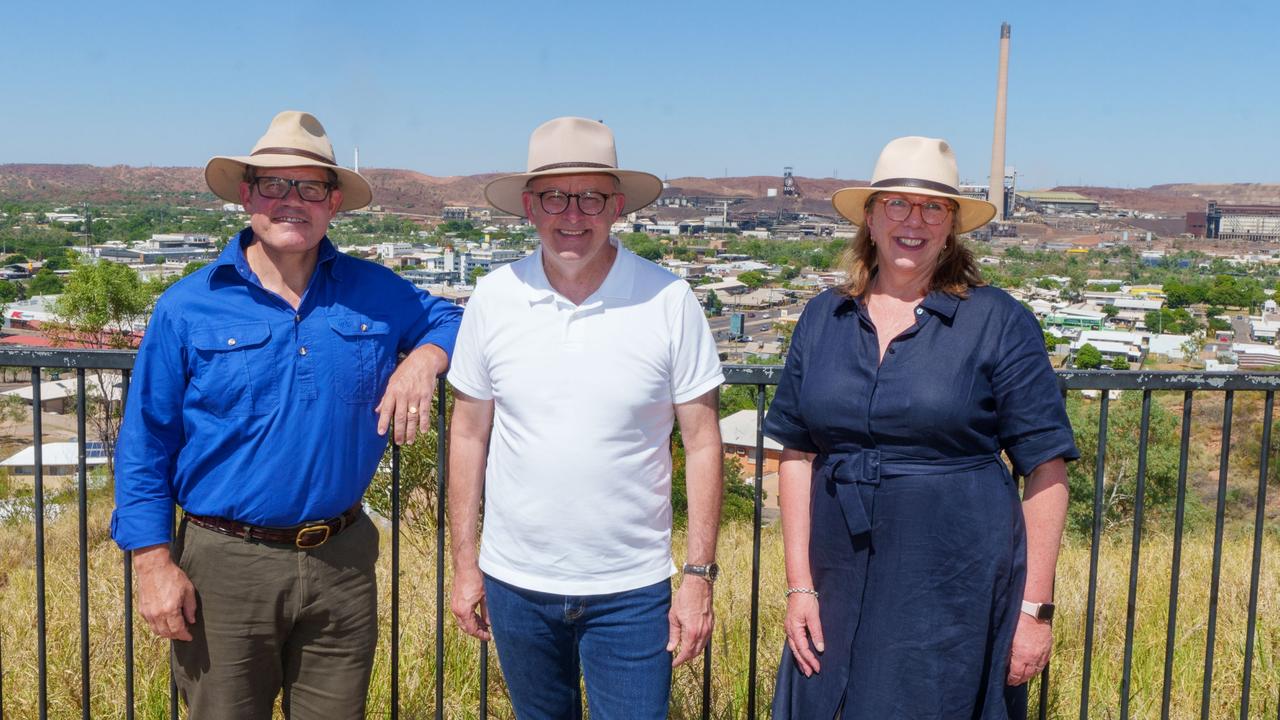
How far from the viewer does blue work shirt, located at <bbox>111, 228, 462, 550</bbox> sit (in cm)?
202

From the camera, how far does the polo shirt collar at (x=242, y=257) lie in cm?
208

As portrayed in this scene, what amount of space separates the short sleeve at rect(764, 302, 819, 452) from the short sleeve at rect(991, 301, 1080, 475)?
37 cm

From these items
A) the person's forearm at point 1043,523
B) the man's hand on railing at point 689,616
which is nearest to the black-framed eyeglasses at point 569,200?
the man's hand on railing at point 689,616

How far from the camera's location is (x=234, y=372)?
2.02 meters

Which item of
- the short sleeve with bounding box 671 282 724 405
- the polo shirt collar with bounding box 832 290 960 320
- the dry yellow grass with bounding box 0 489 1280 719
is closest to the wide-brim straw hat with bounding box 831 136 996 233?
the polo shirt collar with bounding box 832 290 960 320

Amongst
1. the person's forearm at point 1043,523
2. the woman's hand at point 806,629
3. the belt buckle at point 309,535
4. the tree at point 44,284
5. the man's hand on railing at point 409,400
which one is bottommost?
the tree at point 44,284

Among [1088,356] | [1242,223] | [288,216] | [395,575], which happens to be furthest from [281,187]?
[1242,223]

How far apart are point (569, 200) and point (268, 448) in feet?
2.55

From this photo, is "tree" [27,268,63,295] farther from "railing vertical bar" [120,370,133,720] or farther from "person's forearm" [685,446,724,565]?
"person's forearm" [685,446,724,565]

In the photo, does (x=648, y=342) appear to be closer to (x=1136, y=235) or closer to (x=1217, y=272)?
(x=1217, y=272)

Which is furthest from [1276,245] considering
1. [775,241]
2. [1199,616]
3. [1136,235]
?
[1199,616]

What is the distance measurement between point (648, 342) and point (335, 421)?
67 cm

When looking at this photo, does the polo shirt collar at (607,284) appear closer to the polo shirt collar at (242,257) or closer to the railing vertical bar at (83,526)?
the polo shirt collar at (242,257)

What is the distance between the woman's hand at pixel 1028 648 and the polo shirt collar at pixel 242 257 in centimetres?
156
